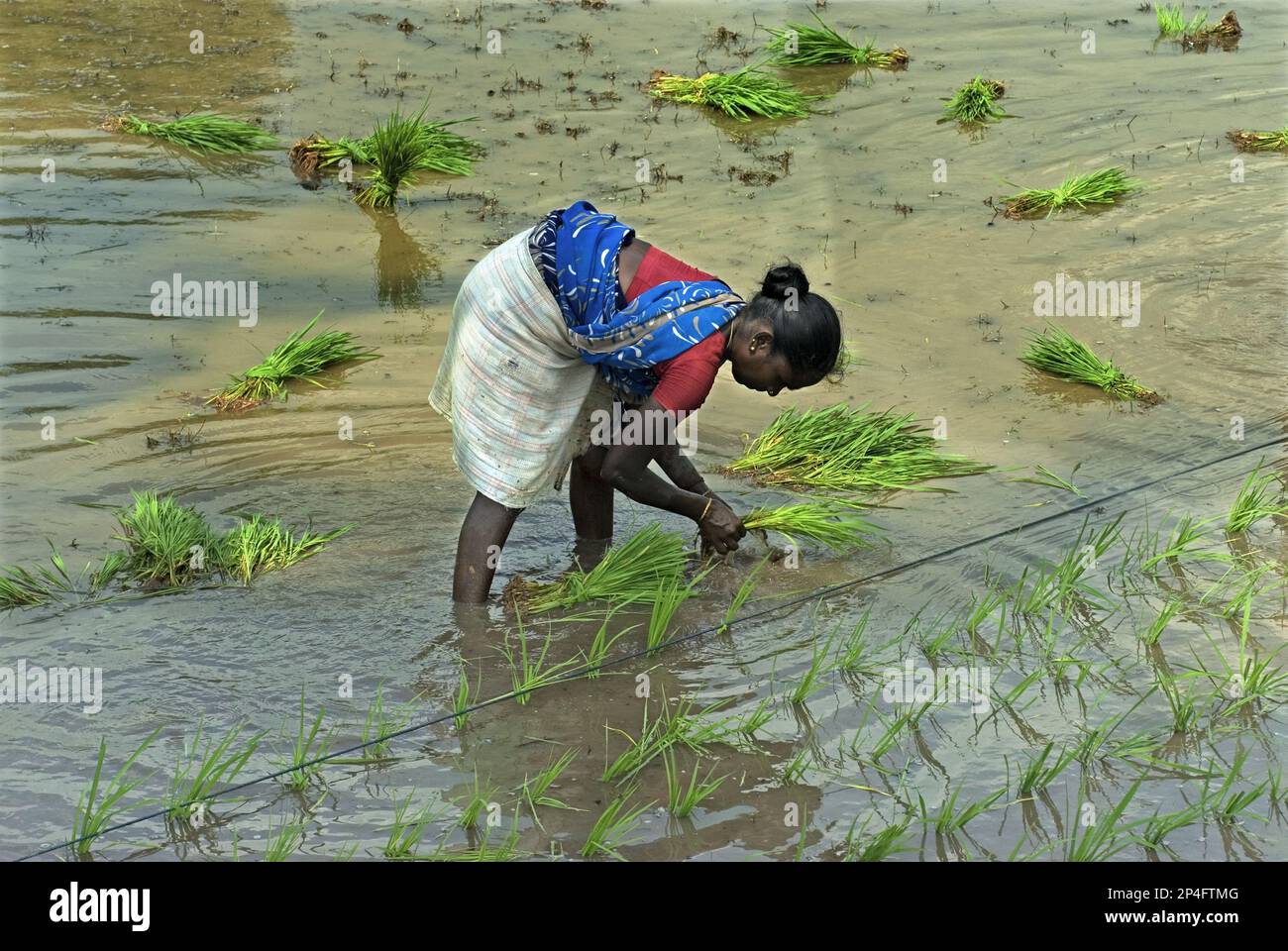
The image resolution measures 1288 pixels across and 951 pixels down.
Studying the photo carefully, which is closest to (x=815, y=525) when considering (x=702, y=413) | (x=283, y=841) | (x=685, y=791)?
(x=702, y=413)

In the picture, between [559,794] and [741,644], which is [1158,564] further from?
[559,794]

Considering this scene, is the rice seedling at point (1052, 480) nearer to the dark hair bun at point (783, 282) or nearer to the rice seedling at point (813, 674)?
the rice seedling at point (813, 674)

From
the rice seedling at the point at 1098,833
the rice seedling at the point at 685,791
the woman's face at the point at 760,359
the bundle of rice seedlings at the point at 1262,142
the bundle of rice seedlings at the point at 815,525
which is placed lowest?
the rice seedling at the point at 1098,833

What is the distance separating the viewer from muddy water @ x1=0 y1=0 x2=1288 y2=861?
3617mm

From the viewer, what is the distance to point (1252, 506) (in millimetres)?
4801

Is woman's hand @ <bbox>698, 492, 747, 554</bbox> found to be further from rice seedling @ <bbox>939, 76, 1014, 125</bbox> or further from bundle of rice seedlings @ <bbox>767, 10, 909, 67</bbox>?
bundle of rice seedlings @ <bbox>767, 10, 909, 67</bbox>

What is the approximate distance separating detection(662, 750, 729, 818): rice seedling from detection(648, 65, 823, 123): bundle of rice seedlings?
533 centimetres

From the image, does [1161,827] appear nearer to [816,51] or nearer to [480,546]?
[480,546]

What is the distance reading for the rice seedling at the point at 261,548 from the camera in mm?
4438

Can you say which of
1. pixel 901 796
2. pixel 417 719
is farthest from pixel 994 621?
pixel 417 719

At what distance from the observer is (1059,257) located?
6773mm

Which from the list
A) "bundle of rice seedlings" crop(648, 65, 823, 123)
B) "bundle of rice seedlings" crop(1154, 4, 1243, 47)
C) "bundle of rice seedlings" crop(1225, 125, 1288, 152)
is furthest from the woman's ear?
"bundle of rice seedlings" crop(1154, 4, 1243, 47)

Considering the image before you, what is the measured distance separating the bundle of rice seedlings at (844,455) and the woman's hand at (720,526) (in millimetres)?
765

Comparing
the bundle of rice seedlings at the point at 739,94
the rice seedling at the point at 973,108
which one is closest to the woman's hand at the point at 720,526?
the bundle of rice seedlings at the point at 739,94
